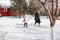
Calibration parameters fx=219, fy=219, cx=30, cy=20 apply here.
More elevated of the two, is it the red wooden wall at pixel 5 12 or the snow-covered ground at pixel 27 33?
the snow-covered ground at pixel 27 33

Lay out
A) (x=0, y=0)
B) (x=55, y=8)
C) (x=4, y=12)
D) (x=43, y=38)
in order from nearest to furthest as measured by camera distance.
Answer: (x=55, y=8) < (x=43, y=38) < (x=4, y=12) < (x=0, y=0)

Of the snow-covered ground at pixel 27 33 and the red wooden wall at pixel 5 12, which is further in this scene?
the red wooden wall at pixel 5 12

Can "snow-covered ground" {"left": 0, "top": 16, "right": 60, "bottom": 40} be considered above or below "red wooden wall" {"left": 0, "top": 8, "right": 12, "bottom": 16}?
above

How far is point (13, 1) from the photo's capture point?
34.4 meters

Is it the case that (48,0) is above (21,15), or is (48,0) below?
above

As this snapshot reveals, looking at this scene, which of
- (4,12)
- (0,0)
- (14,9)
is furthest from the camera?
(0,0)

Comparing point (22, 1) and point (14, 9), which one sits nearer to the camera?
point (22, 1)

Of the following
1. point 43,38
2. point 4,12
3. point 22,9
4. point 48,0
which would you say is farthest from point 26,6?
point 48,0

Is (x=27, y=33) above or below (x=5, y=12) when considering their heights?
above

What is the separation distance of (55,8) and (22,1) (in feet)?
81.9

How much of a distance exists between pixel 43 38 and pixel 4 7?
90.4 feet

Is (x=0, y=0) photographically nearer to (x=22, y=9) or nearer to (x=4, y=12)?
(x=4, y=12)

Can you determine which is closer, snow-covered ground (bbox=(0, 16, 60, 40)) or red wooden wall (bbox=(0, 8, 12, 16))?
snow-covered ground (bbox=(0, 16, 60, 40))

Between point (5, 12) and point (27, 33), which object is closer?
point (27, 33)
